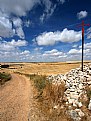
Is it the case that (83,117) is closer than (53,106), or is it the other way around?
(83,117)

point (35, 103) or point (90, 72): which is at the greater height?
point (90, 72)

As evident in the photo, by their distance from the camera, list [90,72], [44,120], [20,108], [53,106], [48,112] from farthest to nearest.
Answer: [90,72]
[20,108]
[53,106]
[48,112]
[44,120]

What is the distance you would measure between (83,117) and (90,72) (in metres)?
6.72

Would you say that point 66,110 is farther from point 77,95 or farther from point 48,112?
point 77,95

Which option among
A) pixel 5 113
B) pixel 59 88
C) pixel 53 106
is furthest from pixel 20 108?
pixel 59 88

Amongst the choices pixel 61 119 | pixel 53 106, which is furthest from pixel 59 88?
pixel 61 119

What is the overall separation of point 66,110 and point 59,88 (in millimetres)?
3575

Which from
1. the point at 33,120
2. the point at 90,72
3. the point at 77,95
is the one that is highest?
the point at 90,72

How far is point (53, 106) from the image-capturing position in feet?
38.3

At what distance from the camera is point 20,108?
12.7 m

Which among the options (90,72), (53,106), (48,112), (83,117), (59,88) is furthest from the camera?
(90,72)

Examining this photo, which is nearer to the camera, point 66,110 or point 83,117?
point 83,117

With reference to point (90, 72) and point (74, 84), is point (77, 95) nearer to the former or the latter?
point (74, 84)

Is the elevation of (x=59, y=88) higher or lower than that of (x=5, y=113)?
higher
